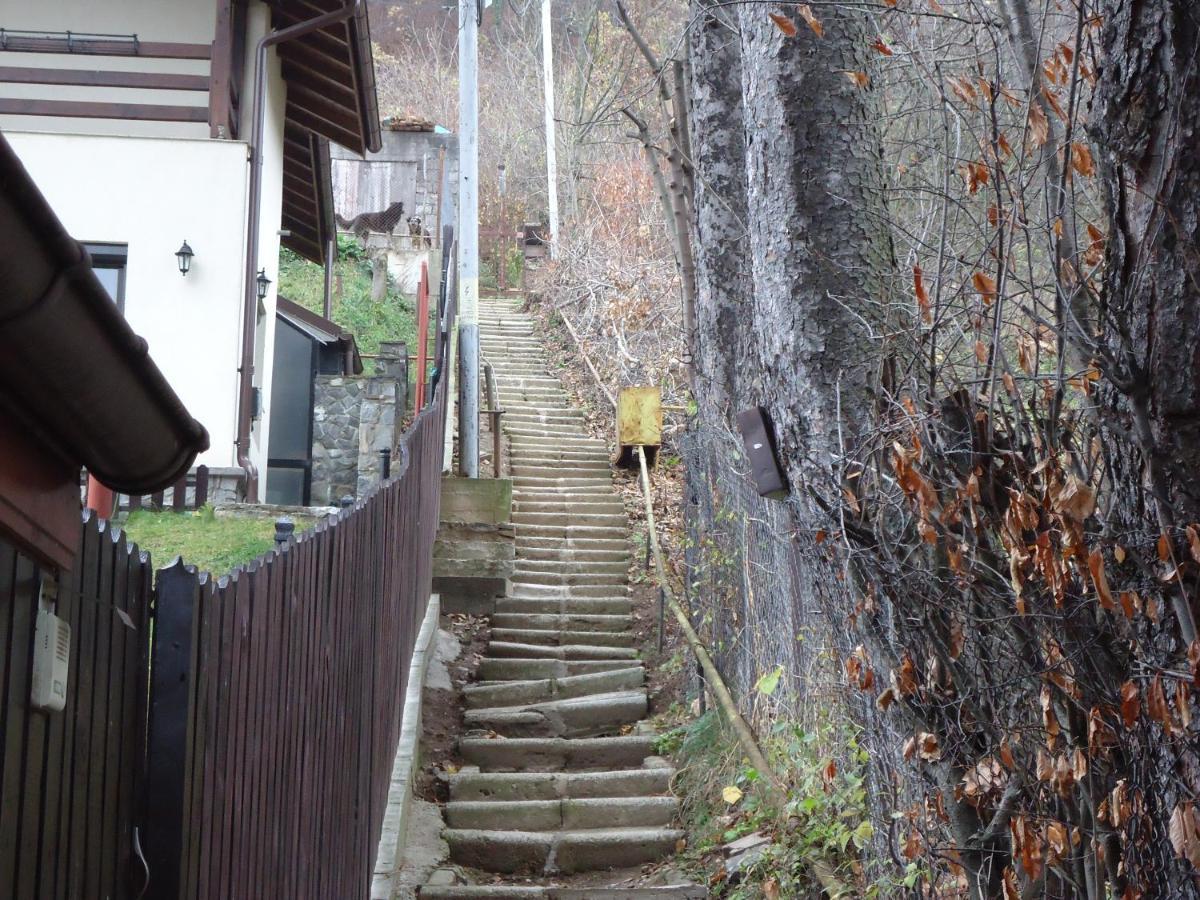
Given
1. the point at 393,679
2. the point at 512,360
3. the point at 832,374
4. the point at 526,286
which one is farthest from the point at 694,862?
the point at 526,286

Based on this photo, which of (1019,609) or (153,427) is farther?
(1019,609)

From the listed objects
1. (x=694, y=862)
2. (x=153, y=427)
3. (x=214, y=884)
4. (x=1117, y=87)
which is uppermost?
(x=1117, y=87)

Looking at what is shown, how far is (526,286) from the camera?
29281 mm

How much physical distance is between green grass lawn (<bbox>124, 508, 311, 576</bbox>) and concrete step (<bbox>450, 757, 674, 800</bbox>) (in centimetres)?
191

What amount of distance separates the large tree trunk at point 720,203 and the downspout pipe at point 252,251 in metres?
5.05

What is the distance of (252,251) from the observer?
11.3 metres

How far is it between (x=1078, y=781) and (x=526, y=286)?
27069 mm

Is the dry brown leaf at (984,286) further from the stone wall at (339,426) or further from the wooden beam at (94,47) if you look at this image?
the stone wall at (339,426)

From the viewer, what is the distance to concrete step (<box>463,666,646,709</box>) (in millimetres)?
8820

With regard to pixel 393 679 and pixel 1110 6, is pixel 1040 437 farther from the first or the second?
pixel 393 679

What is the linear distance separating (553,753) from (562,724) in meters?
0.50

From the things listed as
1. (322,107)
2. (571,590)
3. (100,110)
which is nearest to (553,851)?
(571,590)

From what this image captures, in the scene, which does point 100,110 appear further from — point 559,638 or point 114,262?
point 559,638

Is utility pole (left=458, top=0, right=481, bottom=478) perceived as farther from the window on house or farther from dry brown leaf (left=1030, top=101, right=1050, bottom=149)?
dry brown leaf (left=1030, top=101, right=1050, bottom=149)
